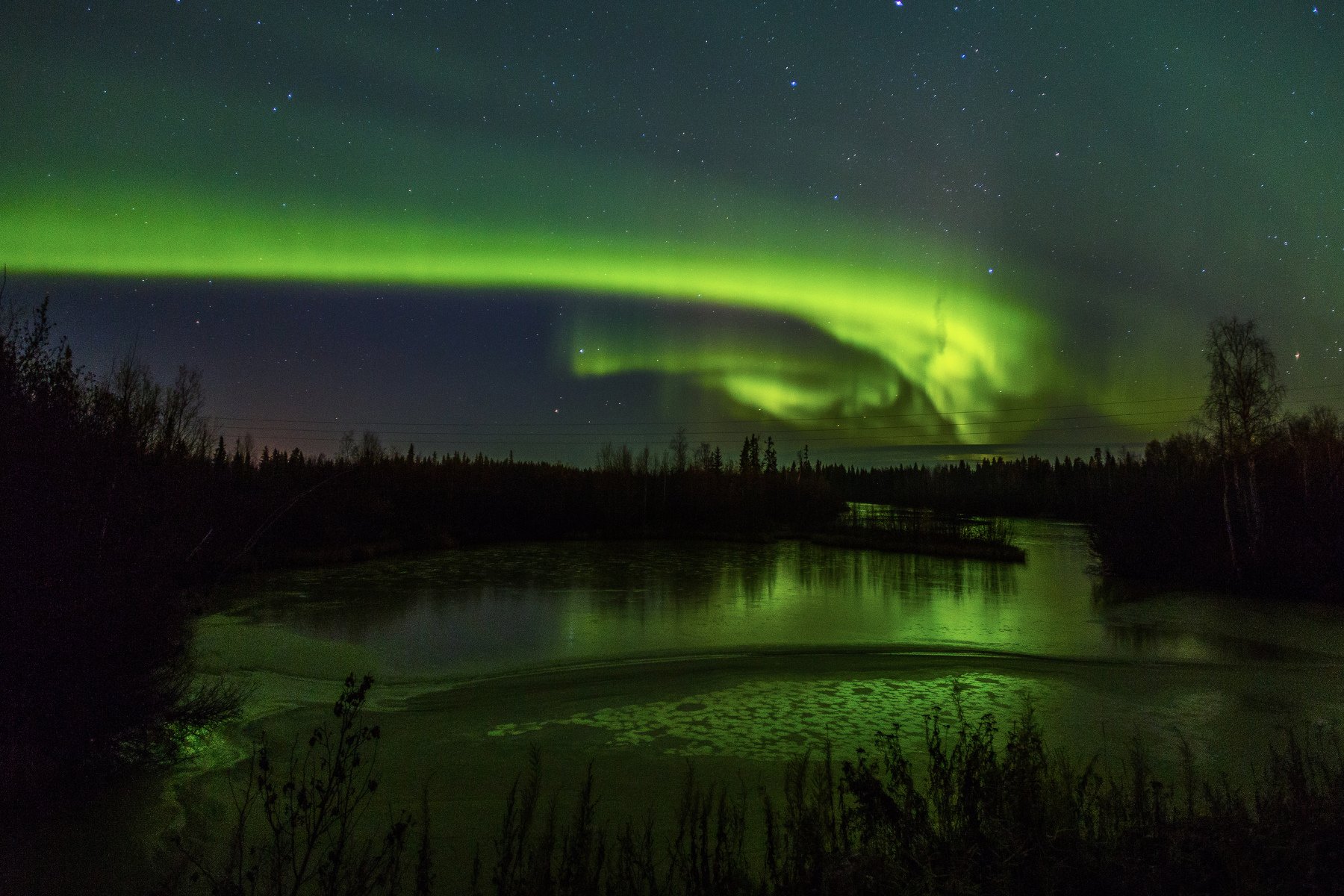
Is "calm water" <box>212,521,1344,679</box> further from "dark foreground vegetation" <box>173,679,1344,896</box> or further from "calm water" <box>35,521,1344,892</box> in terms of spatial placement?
"dark foreground vegetation" <box>173,679,1344,896</box>

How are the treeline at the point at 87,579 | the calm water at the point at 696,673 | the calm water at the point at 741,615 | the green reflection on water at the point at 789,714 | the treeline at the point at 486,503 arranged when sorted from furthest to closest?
the treeline at the point at 486,503 → the calm water at the point at 741,615 → the green reflection on water at the point at 789,714 → the calm water at the point at 696,673 → the treeline at the point at 87,579

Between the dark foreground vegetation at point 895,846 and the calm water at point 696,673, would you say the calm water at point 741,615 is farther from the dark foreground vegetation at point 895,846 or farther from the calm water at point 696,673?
the dark foreground vegetation at point 895,846

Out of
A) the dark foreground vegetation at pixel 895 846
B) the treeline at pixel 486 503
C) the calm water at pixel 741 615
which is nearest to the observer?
the dark foreground vegetation at pixel 895 846

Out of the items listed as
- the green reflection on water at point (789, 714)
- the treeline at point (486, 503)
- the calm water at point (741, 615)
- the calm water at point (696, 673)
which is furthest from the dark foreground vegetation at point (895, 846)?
the treeline at point (486, 503)

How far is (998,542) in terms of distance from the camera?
50781 millimetres

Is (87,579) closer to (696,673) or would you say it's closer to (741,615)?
(696,673)

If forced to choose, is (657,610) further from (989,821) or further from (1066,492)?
(1066,492)

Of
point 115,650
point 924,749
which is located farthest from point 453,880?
point 924,749

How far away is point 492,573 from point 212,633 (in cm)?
1756

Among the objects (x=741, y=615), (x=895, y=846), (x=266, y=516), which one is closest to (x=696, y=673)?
(x=741, y=615)

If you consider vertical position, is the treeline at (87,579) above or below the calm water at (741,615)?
above

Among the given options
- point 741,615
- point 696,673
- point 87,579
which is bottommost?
point 696,673

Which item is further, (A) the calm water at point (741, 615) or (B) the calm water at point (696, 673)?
(A) the calm water at point (741, 615)

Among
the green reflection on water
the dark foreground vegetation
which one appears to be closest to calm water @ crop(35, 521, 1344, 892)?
the green reflection on water
